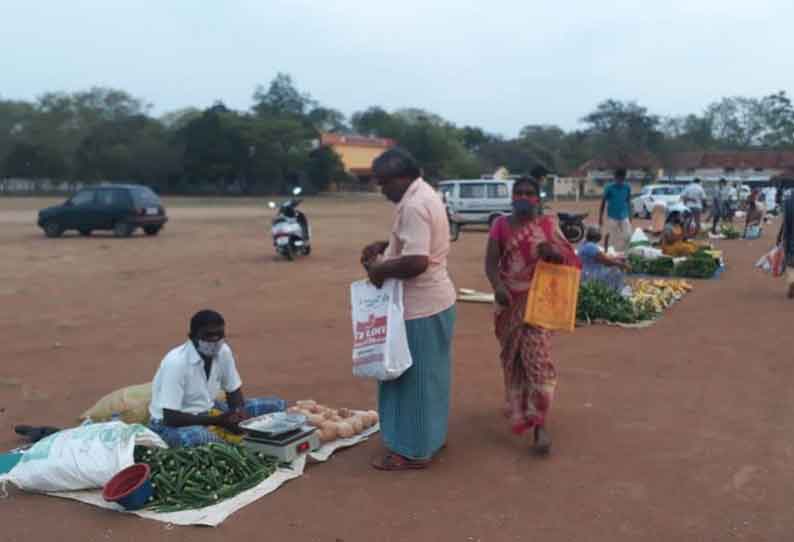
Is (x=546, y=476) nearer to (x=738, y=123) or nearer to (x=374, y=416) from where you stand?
(x=374, y=416)

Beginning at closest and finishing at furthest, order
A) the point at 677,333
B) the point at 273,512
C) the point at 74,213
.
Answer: the point at 273,512 < the point at 677,333 < the point at 74,213

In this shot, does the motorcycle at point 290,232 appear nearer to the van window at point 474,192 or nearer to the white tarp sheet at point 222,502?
the van window at point 474,192

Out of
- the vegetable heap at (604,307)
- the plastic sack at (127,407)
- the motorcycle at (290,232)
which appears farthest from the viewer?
the motorcycle at (290,232)

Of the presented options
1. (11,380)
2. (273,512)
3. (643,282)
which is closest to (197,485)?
(273,512)

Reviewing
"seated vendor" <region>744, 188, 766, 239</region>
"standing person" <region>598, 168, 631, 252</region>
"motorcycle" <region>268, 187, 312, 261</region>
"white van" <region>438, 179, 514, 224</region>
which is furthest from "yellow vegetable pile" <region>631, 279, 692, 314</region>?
"white van" <region>438, 179, 514, 224</region>

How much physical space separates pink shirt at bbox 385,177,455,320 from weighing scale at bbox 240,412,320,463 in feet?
3.15

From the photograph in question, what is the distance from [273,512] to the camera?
379 centimetres

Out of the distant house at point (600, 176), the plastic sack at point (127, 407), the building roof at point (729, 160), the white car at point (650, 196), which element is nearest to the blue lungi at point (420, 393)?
the plastic sack at point (127, 407)

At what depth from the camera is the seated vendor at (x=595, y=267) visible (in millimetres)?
8773

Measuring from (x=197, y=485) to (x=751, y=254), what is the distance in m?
14.9

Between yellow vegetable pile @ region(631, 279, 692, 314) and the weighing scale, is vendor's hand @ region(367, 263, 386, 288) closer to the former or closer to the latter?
the weighing scale

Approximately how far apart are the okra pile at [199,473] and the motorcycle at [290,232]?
36.5ft

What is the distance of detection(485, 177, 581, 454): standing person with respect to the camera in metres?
4.61

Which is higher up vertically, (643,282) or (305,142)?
(305,142)
